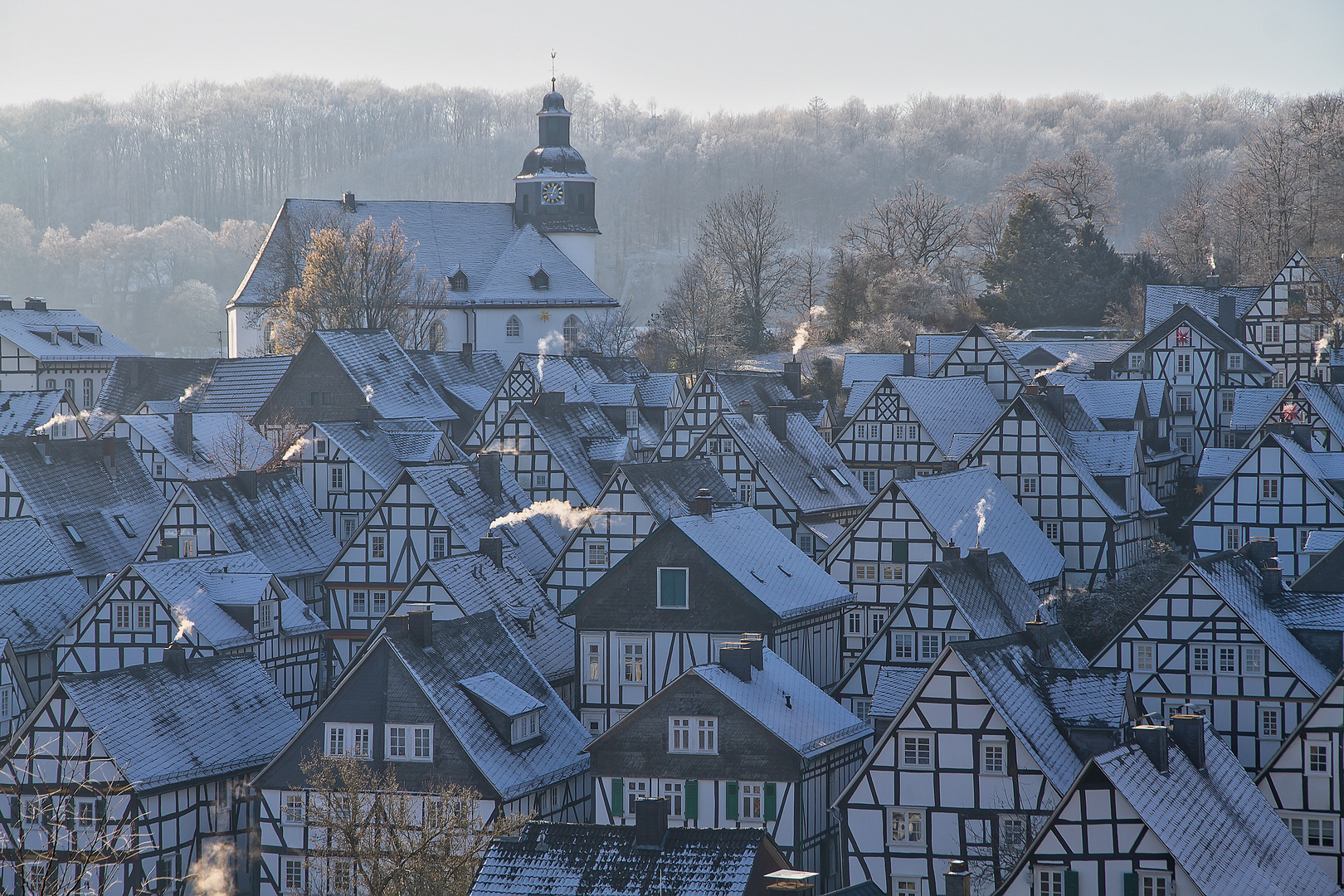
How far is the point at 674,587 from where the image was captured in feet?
143

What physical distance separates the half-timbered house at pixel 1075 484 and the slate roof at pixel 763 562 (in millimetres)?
9188

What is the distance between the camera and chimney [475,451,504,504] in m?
55.0

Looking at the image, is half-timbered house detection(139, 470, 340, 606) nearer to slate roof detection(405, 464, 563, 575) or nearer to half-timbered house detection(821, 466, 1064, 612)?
slate roof detection(405, 464, 563, 575)

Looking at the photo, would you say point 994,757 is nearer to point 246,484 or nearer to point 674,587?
point 674,587

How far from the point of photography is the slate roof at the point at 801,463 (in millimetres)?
55812

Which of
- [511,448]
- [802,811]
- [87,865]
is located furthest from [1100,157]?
[87,865]

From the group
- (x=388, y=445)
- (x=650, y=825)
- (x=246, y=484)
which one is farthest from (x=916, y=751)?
(x=388, y=445)

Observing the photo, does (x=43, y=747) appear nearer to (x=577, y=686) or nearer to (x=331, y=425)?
(x=577, y=686)

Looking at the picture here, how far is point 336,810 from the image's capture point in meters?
32.7

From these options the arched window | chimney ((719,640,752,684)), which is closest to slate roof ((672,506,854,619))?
chimney ((719,640,752,684))

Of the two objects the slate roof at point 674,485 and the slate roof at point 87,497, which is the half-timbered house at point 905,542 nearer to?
the slate roof at point 674,485

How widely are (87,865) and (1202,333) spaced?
167 ft

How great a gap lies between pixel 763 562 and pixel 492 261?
59715mm

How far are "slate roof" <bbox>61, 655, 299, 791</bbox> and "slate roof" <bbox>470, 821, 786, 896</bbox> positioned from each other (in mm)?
11671
